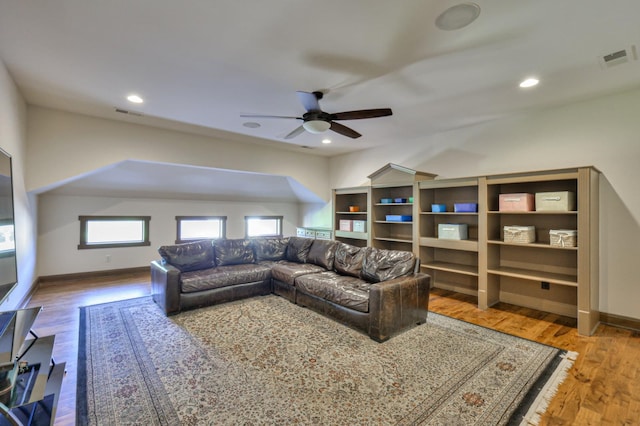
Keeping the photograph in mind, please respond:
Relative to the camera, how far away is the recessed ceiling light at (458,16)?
1.91 m

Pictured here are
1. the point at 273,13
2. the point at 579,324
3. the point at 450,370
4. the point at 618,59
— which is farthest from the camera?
the point at 579,324

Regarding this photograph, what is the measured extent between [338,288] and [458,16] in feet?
8.90

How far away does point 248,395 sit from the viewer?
2045 mm

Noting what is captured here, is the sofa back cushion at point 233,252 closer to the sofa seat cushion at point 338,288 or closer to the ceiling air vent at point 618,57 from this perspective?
the sofa seat cushion at point 338,288

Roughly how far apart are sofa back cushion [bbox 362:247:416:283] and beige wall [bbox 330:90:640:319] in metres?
2.06

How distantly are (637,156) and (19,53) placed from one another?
6249 millimetres

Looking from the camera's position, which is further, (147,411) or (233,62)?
(233,62)

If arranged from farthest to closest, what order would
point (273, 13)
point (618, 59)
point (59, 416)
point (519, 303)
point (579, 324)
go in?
point (519, 303) → point (579, 324) → point (618, 59) → point (273, 13) → point (59, 416)

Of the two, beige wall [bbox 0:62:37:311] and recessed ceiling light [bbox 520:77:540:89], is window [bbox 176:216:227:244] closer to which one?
beige wall [bbox 0:62:37:311]

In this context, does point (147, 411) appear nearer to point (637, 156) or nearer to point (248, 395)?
point (248, 395)

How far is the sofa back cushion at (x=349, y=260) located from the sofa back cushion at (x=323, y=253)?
99 mm

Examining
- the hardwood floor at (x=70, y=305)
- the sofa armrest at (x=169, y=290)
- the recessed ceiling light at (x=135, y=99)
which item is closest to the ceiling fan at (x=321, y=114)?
the recessed ceiling light at (x=135, y=99)

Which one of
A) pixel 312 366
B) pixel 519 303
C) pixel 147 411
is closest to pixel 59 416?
pixel 147 411

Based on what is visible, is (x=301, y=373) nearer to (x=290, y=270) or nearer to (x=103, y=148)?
(x=290, y=270)
